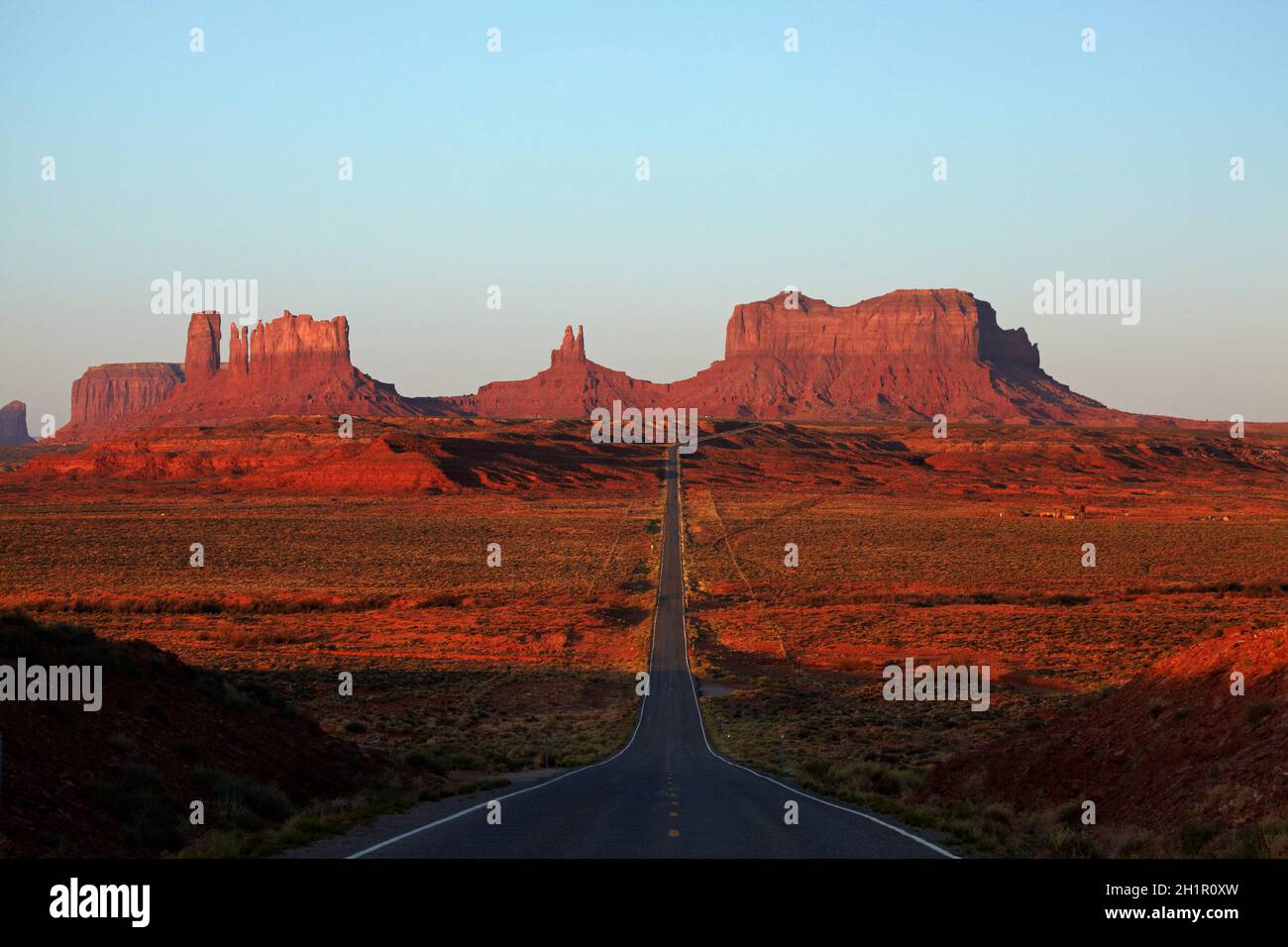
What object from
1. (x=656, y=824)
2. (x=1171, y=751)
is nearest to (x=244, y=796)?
(x=656, y=824)

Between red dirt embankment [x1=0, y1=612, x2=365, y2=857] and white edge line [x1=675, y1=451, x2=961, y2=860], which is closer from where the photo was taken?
red dirt embankment [x1=0, y1=612, x2=365, y2=857]

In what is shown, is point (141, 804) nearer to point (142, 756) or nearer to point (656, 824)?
point (142, 756)

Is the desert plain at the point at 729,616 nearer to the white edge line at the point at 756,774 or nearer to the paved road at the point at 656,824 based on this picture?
the white edge line at the point at 756,774

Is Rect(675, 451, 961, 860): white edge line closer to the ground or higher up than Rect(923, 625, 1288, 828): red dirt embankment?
closer to the ground

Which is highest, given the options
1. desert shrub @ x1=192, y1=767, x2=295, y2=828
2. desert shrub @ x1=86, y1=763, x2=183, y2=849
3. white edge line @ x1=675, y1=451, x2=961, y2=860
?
desert shrub @ x1=86, y1=763, x2=183, y2=849

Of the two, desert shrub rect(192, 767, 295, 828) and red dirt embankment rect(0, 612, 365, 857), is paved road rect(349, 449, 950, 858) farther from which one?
red dirt embankment rect(0, 612, 365, 857)

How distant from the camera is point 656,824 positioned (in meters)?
14.5

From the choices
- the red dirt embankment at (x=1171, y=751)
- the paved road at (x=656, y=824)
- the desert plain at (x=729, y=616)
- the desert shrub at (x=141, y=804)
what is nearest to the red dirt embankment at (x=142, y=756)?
the desert shrub at (x=141, y=804)

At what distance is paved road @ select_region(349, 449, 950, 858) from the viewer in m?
12.2

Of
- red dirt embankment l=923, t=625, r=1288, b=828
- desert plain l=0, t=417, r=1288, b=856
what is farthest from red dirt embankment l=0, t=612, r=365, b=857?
red dirt embankment l=923, t=625, r=1288, b=828

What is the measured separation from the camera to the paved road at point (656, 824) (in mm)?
12205

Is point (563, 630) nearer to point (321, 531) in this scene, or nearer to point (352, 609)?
point (352, 609)
